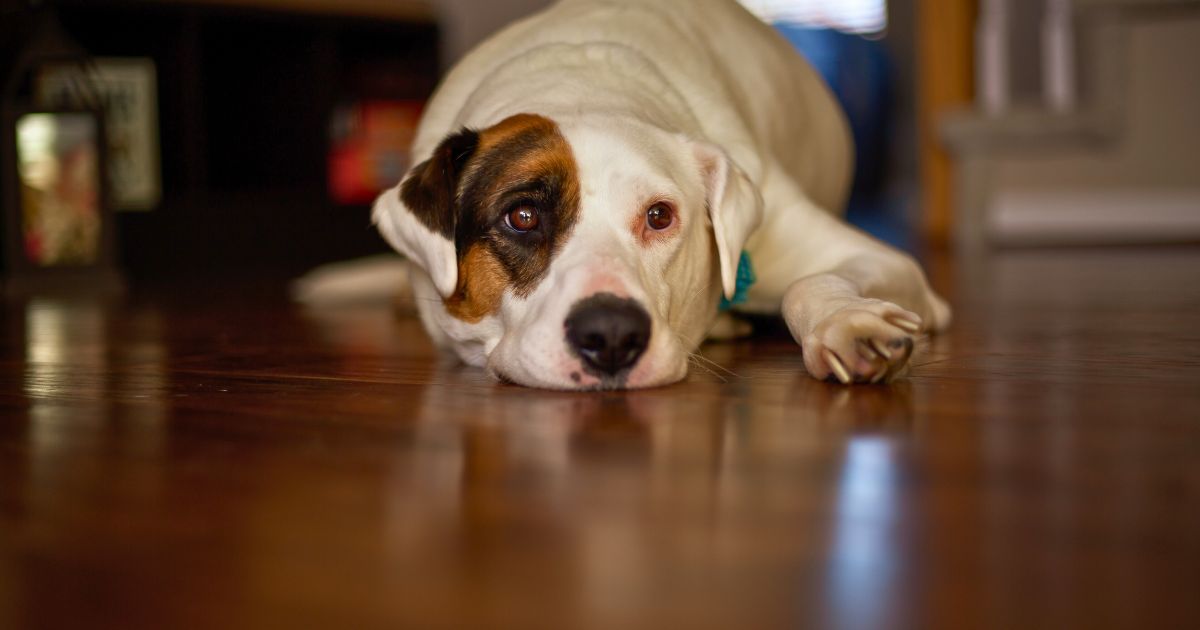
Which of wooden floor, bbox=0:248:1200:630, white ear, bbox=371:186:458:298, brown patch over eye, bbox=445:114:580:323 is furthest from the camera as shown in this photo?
white ear, bbox=371:186:458:298

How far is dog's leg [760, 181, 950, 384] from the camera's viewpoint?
172cm

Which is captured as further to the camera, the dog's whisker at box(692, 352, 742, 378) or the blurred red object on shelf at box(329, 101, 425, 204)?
the blurred red object on shelf at box(329, 101, 425, 204)

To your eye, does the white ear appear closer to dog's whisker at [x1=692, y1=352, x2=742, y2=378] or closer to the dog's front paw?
dog's whisker at [x1=692, y1=352, x2=742, y2=378]

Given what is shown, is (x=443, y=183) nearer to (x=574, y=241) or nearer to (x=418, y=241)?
(x=418, y=241)

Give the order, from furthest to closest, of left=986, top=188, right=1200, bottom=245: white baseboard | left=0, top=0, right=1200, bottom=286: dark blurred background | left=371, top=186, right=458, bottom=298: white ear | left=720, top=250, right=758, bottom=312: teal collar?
left=986, top=188, right=1200, bottom=245: white baseboard → left=0, top=0, right=1200, bottom=286: dark blurred background → left=720, top=250, right=758, bottom=312: teal collar → left=371, top=186, right=458, bottom=298: white ear

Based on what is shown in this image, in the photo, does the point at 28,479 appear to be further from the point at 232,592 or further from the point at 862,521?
the point at 862,521

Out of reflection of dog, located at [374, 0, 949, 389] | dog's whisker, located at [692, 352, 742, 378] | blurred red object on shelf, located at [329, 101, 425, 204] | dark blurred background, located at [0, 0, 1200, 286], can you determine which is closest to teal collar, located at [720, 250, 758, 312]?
reflection of dog, located at [374, 0, 949, 389]

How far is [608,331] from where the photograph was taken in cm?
169

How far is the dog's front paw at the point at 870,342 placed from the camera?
5.61 ft

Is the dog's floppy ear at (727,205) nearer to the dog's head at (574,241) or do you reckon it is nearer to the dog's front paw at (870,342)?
the dog's head at (574,241)

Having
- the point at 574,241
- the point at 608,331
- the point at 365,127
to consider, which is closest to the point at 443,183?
the point at 574,241

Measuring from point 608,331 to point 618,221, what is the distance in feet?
0.77

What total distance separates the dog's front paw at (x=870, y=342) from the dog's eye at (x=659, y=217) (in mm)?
330

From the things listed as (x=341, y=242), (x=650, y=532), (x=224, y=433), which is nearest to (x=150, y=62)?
(x=341, y=242)
